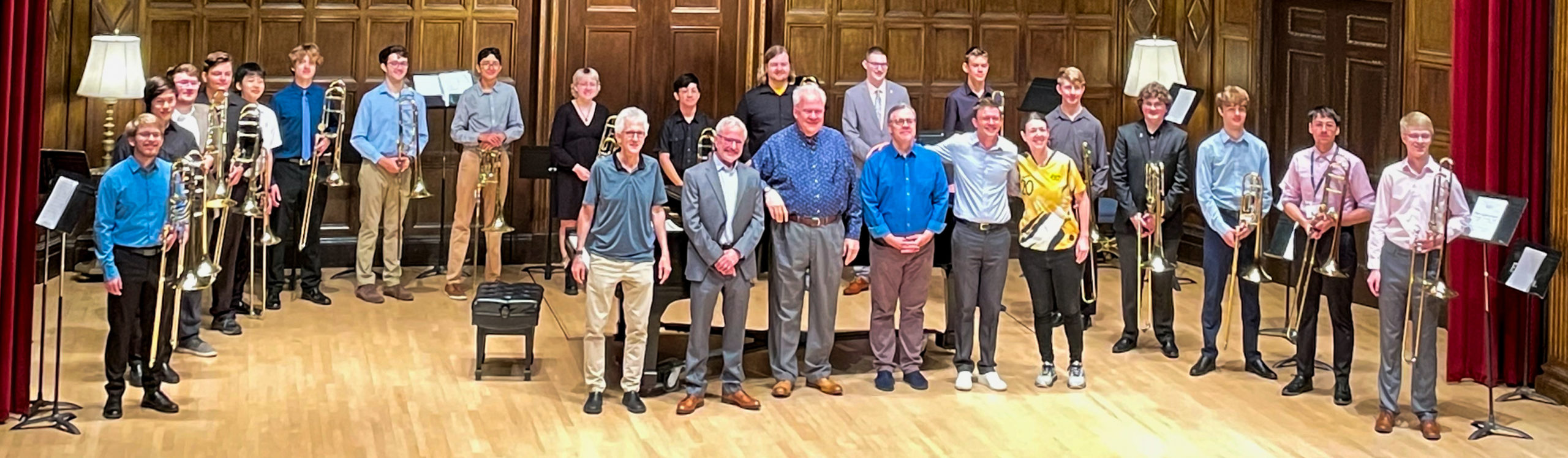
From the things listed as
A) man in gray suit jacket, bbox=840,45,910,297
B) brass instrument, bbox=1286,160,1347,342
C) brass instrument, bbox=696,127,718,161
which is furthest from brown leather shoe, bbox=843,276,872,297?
brass instrument, bbox=1286,160,1347,342

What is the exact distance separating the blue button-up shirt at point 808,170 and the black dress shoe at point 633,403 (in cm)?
107

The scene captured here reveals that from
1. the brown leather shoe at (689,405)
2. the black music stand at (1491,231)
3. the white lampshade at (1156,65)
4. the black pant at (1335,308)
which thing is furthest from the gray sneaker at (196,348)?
the white lampshade at (1156,65)

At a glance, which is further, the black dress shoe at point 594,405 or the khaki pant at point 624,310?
the black dress shoe at point 594,405

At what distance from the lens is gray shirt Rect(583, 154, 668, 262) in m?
7.90

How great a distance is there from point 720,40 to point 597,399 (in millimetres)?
4495

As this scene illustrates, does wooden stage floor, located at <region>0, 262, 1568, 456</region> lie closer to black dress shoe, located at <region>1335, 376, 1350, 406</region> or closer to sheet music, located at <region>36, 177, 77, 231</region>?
black dress shoe, located at <region>1335, 376, 1350, 406</region>

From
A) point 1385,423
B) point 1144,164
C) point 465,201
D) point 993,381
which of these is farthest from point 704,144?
point 1385,423

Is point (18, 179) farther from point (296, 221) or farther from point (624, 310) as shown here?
point (296, 221)

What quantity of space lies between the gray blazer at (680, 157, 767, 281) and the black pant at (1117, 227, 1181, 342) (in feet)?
7.48

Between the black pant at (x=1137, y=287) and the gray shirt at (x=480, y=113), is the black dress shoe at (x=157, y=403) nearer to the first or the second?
the gray shirt at (x=480, y=113)

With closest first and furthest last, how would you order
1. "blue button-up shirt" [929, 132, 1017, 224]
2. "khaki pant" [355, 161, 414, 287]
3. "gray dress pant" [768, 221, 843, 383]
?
"gray dress pant" [768, 221, 843, 383]
"blue button-up shirt" [929, 132, 1017, 224]
"khaki pant" [355, 161, 414, 287]

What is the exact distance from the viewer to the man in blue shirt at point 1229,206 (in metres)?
8.98

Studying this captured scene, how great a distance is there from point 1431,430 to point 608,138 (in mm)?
4309

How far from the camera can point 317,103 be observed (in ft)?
34.7
